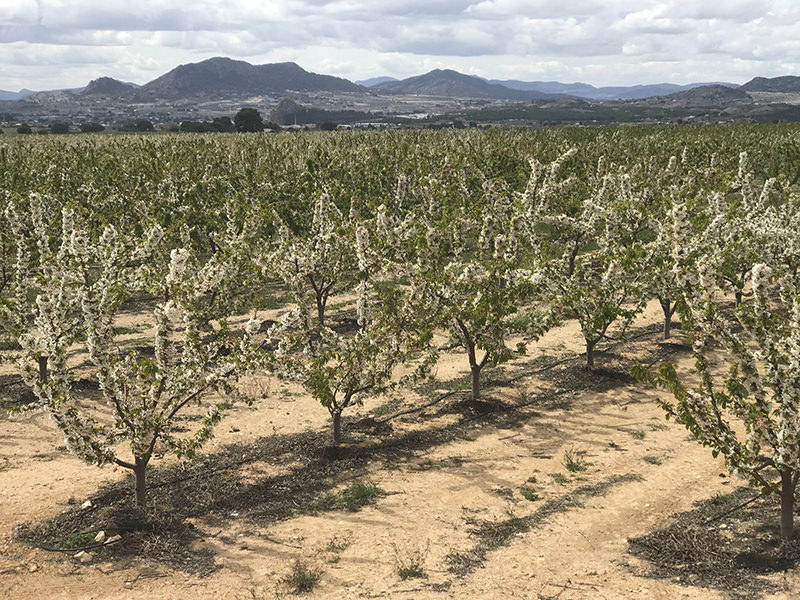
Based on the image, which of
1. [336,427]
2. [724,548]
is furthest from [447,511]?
[724,548]

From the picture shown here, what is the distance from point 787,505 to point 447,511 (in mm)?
5646

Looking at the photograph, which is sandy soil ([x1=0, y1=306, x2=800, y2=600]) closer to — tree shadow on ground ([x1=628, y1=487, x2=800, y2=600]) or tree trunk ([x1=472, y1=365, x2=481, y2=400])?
tree shadow on ground ([x1=628, y1=487, x2=800, y2=600])

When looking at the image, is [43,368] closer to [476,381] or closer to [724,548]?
[476,381]

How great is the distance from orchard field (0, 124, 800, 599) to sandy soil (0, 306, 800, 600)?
2.2 inches

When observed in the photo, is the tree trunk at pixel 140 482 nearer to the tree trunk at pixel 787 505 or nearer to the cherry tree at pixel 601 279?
the cherry tree at pixel 601 279

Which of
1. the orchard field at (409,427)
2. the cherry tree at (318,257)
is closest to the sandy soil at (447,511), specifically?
the orchard field at (409,427)

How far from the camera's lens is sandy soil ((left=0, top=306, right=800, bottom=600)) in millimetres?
10023

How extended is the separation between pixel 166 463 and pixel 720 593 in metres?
11.0

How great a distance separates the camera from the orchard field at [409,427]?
33.6 ft

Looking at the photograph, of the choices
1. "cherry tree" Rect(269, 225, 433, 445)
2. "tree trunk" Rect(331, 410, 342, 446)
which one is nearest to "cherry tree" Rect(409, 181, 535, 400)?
"cherry tree" Rect(269, 225, 433, 445)

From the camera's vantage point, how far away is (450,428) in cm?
1611

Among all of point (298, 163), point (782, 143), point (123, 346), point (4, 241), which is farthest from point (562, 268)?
point (782, 143)

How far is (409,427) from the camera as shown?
16.2m

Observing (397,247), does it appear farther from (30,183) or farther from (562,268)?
(30,183)
